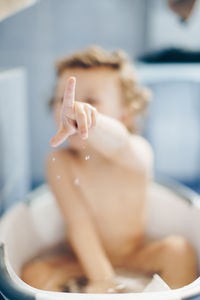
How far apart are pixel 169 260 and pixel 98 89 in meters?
0.42

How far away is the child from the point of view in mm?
731

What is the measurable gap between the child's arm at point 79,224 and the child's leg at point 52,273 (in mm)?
40

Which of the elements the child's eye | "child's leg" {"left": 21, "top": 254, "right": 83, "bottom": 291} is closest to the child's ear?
the child's eye

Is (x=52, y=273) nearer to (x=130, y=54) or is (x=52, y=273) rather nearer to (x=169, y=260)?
(x=169, y=260)

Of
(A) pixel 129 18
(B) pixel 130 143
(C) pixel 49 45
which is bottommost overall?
(B) pixel 130 143

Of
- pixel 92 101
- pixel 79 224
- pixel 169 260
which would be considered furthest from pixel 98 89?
pixel 169 260

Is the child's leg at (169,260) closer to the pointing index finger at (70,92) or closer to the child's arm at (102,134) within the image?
the child's arm at (102,134)

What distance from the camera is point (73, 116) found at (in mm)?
533

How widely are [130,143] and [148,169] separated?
0.13 meters

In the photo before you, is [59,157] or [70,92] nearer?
[70,92]

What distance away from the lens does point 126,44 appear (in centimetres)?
145

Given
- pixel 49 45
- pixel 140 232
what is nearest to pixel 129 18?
pixel 49 45

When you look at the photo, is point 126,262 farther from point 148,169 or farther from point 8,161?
point 8,161

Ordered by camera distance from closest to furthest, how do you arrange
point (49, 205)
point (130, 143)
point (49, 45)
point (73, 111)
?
point (73, 111)
point (130, 143)
point (49, 205)
point (49, 45)
